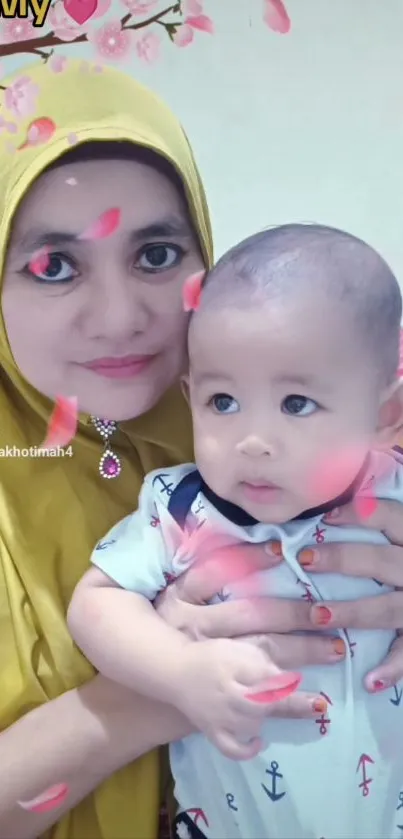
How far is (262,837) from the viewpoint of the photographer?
0.74 meters

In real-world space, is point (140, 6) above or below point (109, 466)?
above

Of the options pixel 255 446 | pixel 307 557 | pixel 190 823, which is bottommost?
pixel 190 823

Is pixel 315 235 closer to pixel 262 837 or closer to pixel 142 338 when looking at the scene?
pixel 142 338

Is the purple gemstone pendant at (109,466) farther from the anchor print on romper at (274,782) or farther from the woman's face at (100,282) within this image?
the anchor print on romper at (274,782)

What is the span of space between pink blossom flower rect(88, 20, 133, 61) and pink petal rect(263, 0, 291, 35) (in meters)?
0.12

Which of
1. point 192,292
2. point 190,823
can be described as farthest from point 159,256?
point 190,823

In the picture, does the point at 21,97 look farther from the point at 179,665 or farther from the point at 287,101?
the point at 179,665

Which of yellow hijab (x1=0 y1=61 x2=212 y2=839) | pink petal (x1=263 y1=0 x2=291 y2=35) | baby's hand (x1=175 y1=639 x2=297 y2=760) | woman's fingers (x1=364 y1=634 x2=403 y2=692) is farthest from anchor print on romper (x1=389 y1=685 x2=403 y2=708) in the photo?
pink petal (x1=263 y1=0 x2=291 y2=35)

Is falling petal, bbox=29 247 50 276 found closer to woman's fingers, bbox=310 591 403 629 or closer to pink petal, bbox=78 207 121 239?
pink petal, bbox=78 207 121 239

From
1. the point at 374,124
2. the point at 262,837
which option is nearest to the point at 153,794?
the point at 262,837

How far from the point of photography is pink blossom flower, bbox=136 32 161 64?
73 cm

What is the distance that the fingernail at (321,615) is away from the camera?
0.68m

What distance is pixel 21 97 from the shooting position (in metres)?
0.72

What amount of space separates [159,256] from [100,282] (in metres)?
0.05
